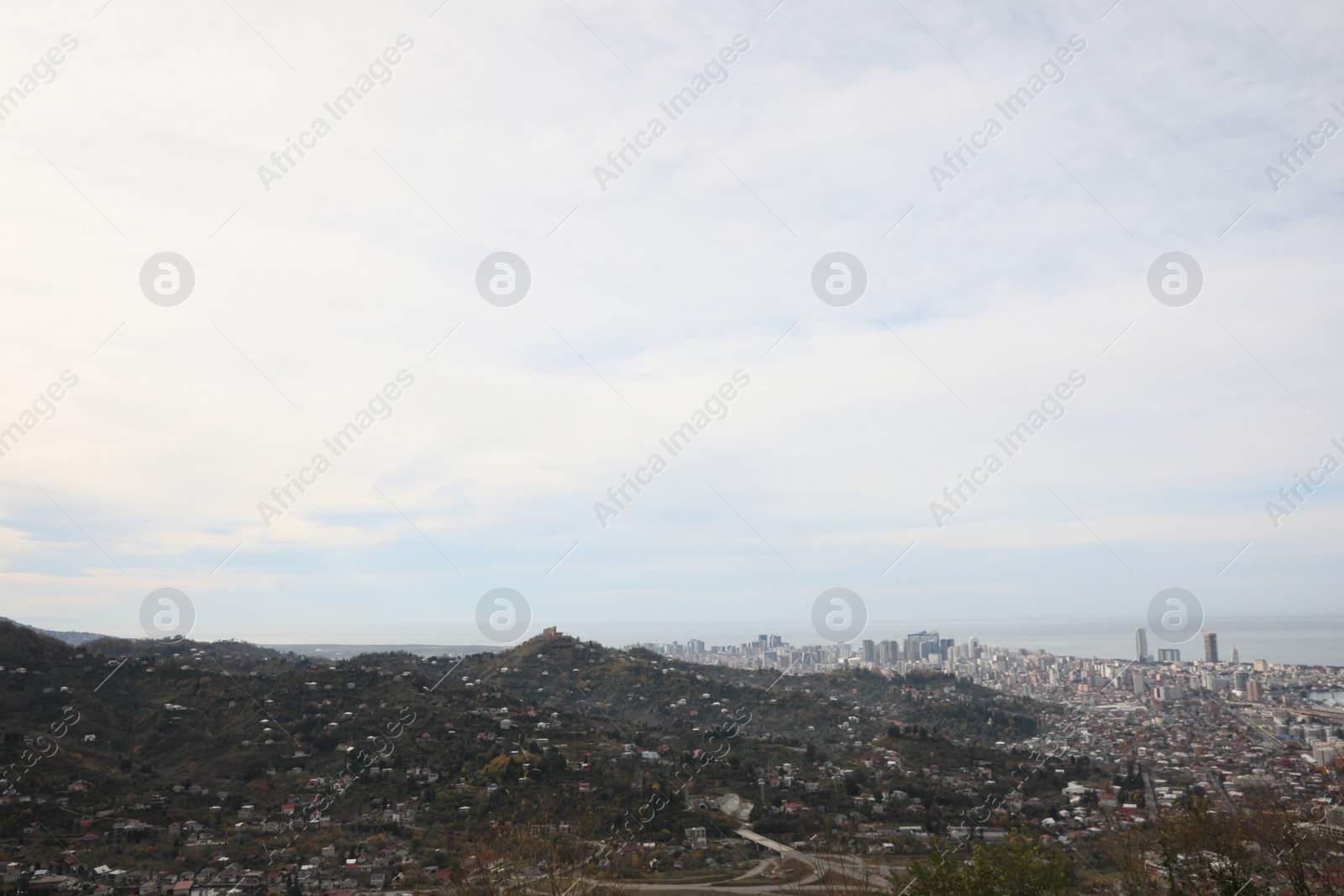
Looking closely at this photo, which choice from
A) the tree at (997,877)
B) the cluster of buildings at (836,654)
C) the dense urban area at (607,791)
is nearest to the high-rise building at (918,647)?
the cluster of buildings at (836,654)

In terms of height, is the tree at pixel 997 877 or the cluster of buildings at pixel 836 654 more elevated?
the cluster of buildings at pixel 836 654

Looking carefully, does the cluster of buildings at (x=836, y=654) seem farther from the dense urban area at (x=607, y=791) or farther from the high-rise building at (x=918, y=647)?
the dense urban area at (x=607, y=791)

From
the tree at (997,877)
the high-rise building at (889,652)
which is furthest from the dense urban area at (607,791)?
the high-rise building at (889,652)

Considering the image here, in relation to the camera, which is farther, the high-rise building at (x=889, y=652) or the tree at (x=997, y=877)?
the high-rise building at (x=889, y=652)

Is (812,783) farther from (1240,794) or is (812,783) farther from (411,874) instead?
(411,874)

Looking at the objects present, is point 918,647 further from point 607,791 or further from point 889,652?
point 607,791

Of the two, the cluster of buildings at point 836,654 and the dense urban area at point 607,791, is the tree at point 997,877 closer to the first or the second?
the dense urban area at point 607,791

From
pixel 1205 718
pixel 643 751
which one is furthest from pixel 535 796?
pixel 1205 718

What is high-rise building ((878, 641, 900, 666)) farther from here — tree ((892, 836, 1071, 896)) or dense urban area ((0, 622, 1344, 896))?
tree ((892, 836, 1071, 896))

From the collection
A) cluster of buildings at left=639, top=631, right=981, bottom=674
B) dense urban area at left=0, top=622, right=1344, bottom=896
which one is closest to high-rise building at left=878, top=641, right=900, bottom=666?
cluster of buildings at left=639, top=631, right=981, bottom=674

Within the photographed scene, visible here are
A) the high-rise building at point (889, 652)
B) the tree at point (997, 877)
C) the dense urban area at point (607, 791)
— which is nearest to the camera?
the tree at point (997, 877)

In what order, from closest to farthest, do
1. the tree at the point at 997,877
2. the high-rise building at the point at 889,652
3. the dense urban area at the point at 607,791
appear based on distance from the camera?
the tree at the point at 997,877 → the dense urban area at the point at 607,791 → the high-rise building at the point at 889,652
